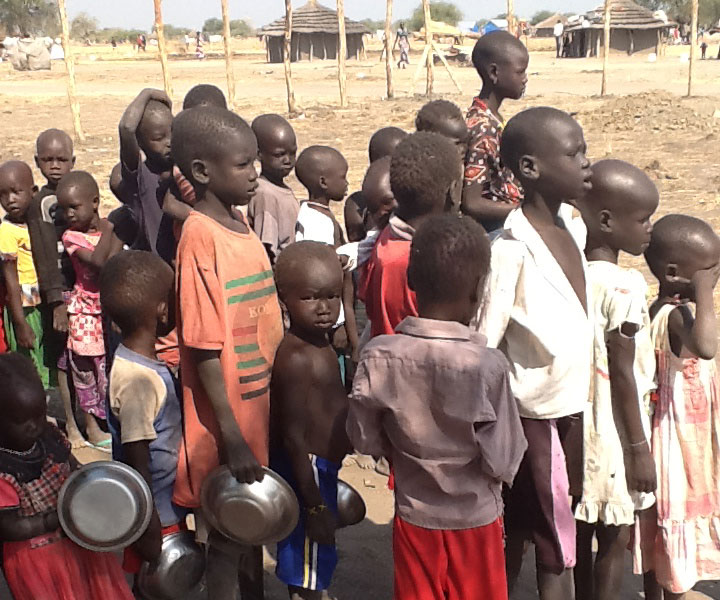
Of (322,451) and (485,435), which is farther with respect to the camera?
(322,451)

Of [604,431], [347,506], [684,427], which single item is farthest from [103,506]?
[684,427]

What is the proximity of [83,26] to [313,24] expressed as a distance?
43148 millimetres

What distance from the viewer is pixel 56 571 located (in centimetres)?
260

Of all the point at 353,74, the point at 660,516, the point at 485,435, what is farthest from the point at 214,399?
the point at 353,74

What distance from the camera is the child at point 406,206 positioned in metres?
2.78

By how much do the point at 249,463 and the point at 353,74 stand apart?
3097 cm

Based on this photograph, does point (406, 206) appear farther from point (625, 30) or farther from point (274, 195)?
point (625, 30)

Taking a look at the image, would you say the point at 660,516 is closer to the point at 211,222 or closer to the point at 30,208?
the point at 211,222

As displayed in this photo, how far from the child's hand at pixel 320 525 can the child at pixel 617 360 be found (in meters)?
0.76

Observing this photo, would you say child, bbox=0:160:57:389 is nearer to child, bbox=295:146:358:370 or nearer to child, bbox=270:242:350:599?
child, bbox=295:146:358:370

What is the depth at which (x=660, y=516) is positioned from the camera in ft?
9.57

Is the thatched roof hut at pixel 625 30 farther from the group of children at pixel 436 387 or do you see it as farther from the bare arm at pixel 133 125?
the group of children at pixel 436 387

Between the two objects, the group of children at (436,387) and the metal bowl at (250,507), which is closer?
the group of children at (436,387)

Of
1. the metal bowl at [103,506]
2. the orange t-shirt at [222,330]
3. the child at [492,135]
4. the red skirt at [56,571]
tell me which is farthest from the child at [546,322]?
the red skirt at [56,571]
